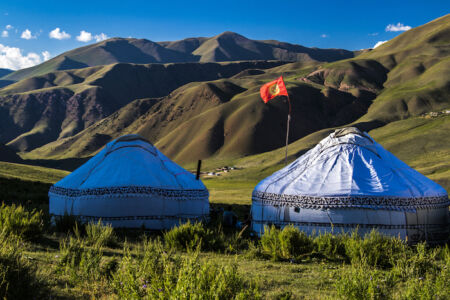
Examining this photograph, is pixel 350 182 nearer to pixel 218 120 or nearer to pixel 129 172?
pixel 129 172

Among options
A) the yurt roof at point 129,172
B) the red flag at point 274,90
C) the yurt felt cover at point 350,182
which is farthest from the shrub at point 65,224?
the red flag at point 274,90

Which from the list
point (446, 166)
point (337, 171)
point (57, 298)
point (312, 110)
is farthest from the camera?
point (312, 110)

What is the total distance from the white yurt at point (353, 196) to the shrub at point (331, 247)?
4.49 ft

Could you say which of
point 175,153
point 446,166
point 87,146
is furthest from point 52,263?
point 87,146

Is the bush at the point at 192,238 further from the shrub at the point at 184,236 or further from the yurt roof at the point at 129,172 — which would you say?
the yurt roof at the point at 129,172

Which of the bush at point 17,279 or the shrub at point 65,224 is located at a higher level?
the bush at point 17,279

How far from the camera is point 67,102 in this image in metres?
135

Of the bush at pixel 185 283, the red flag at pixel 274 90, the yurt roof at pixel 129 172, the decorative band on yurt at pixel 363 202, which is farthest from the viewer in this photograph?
the red flag at pixel 274 90

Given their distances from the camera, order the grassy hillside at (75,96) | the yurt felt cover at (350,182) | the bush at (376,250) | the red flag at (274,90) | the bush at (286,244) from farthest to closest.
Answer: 1. the grassy hillside at (75,96)
2. the red flag at (274,90)
3. the yurt felt cover at (350,182)
4. the bush at (286,244)
5. the bush at (376,250)

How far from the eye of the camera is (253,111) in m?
82.9

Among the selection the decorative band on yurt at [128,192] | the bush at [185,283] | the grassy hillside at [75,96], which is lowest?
the decorative band on yurt at [128,192]

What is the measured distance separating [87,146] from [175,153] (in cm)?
2672

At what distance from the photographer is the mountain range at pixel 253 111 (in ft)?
217

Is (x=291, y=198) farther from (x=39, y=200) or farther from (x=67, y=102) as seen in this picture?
(x=67, y=102)
